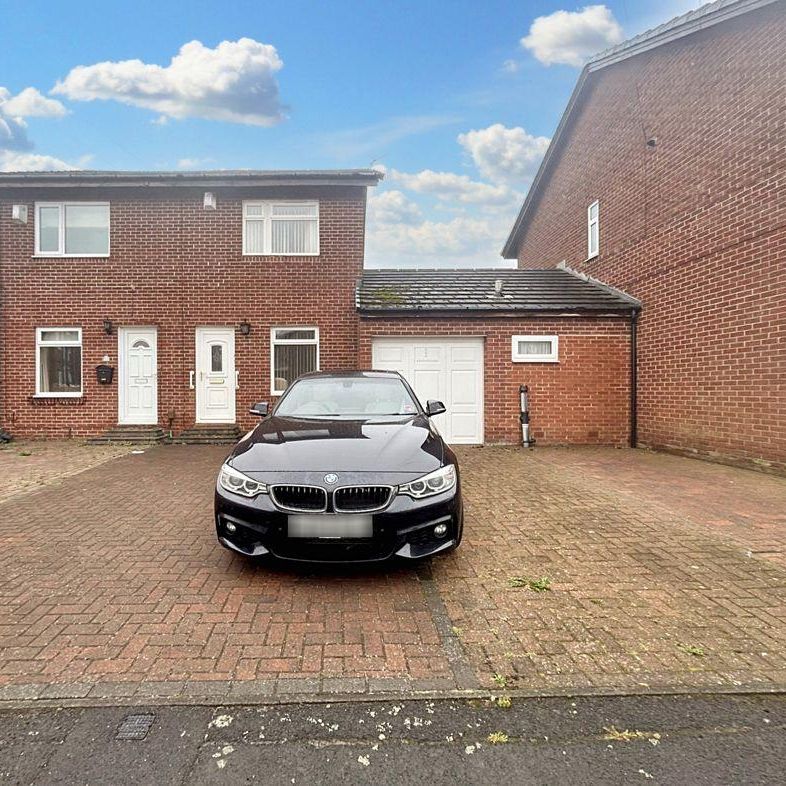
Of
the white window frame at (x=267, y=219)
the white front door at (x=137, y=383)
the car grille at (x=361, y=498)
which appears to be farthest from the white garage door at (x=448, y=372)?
the car grille at (x=361, y=498)

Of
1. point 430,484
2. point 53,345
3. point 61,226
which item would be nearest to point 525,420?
point 430,484

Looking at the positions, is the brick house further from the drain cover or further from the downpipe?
the drain cover

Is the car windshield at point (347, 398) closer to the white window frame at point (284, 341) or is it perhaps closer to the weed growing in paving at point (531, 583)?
the weed growing in paving at point (531, 583)

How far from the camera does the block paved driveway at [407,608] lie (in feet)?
7.87

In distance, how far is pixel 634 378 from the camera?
9.94m

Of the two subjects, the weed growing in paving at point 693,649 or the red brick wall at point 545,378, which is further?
the red brick wall at point 545,378

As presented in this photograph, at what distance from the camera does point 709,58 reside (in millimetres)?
8227

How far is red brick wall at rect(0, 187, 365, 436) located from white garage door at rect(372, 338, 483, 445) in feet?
3.95

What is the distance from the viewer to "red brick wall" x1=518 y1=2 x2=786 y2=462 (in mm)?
7094

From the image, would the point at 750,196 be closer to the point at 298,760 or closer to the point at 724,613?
the point at 724,613

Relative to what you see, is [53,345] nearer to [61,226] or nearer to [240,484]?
[61,226]

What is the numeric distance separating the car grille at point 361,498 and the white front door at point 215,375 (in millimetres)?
7957

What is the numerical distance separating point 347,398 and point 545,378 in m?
5.99

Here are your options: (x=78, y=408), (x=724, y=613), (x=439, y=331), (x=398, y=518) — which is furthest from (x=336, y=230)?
(x=724, y=613)
